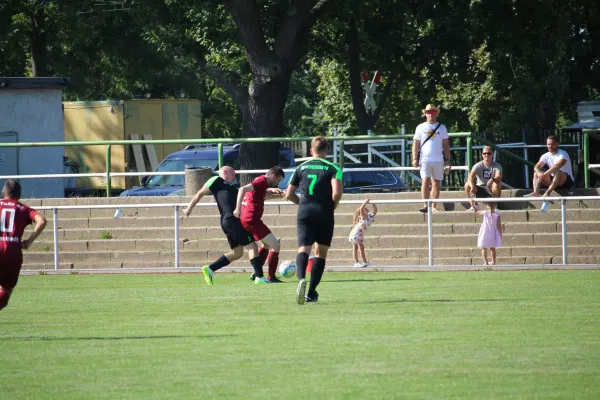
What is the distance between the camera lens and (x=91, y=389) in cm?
754

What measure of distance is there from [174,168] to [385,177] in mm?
5288

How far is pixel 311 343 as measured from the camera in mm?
9406

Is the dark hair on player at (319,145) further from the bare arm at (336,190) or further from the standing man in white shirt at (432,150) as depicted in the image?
the standing man in white shirt at (432,150)

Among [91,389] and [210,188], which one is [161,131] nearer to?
[210,188]

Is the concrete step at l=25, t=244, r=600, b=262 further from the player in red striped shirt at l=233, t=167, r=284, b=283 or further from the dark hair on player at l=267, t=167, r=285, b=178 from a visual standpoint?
the dark hair on player at l=267, t=167, r=285, b=178

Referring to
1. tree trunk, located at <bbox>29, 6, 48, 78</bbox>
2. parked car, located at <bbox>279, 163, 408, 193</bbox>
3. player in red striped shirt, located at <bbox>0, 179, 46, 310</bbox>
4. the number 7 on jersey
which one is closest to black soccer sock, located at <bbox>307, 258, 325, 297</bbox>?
the number 7 on jersey

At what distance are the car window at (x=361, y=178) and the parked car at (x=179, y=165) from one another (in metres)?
3.34

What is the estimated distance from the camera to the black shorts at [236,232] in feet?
55.3

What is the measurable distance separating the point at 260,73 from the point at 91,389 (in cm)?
1969

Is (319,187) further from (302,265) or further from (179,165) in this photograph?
(179,165)

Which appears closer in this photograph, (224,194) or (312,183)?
(312,183)

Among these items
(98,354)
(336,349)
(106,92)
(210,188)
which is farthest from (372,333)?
(106,92)

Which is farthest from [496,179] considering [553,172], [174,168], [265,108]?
[174,168]

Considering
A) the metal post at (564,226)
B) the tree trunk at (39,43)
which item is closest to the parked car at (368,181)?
the metal post at (564,226)
